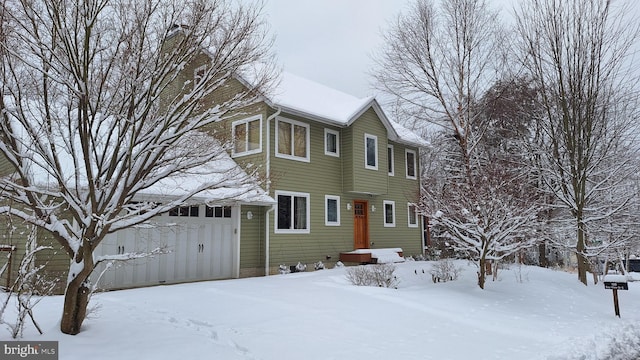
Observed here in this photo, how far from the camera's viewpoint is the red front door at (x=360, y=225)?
17753 mm

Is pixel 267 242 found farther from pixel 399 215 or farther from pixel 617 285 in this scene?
pixel 617 285

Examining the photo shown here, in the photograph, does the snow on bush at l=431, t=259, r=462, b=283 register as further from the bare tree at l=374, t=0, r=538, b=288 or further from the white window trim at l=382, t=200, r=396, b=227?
the white window trim at l=382, t=200, r=396, b=227

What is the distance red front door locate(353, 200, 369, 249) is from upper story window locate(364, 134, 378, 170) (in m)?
1.65

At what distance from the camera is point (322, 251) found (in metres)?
15.9

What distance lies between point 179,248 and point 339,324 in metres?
6.80

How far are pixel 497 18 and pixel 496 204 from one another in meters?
12.9

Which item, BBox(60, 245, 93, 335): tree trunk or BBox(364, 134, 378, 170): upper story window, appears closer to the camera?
BBox(60, 245, 93, 335): tree trunk

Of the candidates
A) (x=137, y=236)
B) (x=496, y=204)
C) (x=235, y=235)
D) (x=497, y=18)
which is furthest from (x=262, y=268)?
(x=497, y=18)

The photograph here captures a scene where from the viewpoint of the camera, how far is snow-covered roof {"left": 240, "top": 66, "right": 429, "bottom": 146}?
14.9 m

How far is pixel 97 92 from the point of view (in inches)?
214

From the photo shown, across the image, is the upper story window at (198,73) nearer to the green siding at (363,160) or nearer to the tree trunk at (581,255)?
the green siding at (363,160)

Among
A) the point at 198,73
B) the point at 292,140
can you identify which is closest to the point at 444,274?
the point at 292,140

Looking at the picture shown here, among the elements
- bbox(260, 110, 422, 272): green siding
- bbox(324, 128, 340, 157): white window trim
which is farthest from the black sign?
bbox(324, 128, 340, 157): white window trim

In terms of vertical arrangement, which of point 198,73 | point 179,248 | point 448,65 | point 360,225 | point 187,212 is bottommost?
point 179,248
